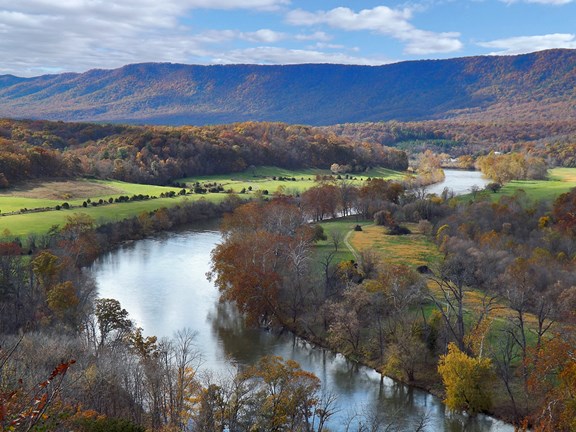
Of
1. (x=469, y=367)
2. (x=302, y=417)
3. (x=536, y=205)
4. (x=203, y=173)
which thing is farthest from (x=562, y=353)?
(x=203, y=173)

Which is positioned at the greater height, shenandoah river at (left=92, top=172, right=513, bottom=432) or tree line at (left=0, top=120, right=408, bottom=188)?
tree line at (left=0, top=120, right=408, bottom=188)

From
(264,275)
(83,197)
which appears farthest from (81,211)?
(264,275)

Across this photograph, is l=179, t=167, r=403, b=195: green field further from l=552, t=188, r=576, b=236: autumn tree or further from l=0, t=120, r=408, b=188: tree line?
l=552, t=188, r=576, b=236: autumn tree

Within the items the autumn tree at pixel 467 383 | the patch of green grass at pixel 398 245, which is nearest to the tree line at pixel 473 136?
the patch of green grass at pixel 398 245

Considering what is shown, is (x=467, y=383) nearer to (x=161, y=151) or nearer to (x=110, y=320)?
(x=110, y=320)

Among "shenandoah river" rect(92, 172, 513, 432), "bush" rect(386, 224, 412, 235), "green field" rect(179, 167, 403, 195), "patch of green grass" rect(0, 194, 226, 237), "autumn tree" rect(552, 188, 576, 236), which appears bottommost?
"shenandoah river" rect(92, 172, 513, 432)

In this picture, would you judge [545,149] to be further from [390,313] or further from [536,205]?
[390,313]

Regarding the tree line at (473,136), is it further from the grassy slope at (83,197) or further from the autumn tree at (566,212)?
the autumn tree at (566,212)

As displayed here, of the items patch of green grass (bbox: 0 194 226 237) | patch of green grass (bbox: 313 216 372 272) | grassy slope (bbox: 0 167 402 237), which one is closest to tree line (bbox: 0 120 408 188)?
grassy slope (bbox: 0 167 402 237)
